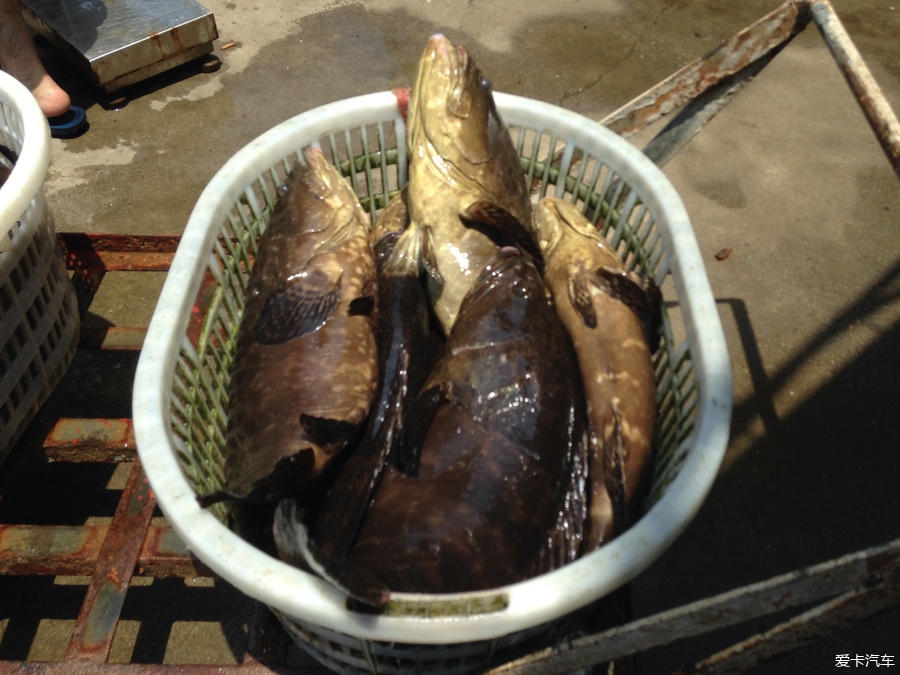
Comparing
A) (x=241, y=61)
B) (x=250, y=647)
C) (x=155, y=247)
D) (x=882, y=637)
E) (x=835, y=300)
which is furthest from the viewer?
(x=241, y=61)

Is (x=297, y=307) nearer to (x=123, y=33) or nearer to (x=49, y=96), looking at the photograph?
(x=49, y=96)

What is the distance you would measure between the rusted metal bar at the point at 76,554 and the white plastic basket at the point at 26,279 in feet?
0.98

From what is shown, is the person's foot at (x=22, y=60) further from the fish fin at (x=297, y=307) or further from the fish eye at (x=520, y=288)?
the fish eye at (x=520, y=288)

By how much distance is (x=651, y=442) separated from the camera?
2.03 meters

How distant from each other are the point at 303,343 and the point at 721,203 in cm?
295

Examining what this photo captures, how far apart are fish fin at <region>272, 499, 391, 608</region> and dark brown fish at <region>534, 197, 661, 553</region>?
0.73 metres

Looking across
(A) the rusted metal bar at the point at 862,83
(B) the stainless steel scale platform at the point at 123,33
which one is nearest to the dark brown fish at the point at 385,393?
(A) the rusted metal bar at the point at 862,83

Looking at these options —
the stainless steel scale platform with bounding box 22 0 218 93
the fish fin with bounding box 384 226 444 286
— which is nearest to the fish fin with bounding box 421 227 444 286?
the fish fin with bounding box 384 226 444 286

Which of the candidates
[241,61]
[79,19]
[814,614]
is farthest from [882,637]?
[79,19]

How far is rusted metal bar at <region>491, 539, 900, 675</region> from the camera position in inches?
46.4

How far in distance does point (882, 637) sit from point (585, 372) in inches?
58.3

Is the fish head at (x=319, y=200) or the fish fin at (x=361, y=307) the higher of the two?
the fish head at (x=319, y=200)

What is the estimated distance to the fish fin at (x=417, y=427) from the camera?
6.27 feet

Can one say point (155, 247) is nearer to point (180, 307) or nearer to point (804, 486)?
point (180, 307)
